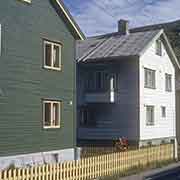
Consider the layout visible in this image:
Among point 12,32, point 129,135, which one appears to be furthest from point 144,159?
point 129,135

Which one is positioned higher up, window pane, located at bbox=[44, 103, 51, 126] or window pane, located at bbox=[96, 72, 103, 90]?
window pane, located at bbox=[96, 72, 103, 90]

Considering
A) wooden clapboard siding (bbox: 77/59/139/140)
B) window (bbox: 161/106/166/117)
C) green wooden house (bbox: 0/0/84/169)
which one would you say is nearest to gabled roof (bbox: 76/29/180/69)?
wooden clapboard siding (bbox: 77/59/139/140)

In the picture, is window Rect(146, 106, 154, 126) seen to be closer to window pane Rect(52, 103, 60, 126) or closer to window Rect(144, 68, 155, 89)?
window Rect(144, 68, 155, 89)

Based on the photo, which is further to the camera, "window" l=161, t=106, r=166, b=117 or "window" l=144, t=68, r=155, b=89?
"window" l=161, t=106, r=166, b=117

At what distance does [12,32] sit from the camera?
2069 cm

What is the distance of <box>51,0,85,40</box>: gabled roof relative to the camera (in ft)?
79.0

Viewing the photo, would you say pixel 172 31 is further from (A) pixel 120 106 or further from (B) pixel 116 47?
(A) pixel 120 106

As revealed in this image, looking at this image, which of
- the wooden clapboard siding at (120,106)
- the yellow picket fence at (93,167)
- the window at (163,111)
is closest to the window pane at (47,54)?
the yellow picket fence at (93,167)

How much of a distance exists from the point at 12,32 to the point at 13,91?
Answer: 263 cm

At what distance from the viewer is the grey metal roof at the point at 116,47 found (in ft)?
114

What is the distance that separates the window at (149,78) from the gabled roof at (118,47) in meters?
2.15

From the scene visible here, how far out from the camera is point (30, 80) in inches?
858

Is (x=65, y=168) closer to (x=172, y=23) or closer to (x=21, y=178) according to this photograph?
(x=21, y=178)

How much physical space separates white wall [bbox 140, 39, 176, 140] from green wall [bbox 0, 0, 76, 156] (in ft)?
35.5
